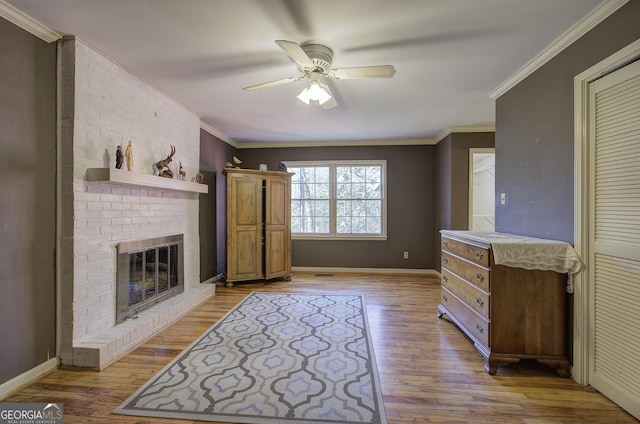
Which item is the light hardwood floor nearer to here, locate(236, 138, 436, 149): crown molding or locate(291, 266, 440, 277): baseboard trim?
locate(291, 266, 440, 277): baseboard trim

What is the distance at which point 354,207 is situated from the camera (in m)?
5.64

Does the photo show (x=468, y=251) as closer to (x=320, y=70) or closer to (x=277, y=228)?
(x=320, y=70)

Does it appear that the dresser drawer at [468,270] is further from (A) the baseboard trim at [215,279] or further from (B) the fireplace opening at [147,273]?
(A) the baseboard trim at [215,279]

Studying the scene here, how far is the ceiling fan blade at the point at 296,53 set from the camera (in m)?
1.83

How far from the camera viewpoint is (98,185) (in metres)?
2.45

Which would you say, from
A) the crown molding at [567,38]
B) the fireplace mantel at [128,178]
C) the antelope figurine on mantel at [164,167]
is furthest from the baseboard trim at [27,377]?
the crown molding at [567,38]

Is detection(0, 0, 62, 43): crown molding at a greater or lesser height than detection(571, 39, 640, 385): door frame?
greater

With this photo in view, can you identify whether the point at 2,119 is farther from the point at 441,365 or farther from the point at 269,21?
the point at 441,365

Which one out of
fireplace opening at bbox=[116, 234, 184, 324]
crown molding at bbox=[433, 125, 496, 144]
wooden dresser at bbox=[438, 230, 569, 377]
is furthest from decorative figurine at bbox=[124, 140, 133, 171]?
crown molding at bbox=[433, 125, 496, 144]

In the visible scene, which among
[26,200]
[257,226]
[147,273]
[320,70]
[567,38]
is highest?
[567,38]

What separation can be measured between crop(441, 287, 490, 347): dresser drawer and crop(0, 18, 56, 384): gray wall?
3.28 meters

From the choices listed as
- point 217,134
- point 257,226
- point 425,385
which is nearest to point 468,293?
point 425,385

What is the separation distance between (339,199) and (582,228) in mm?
3931

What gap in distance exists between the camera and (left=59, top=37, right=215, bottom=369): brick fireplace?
2219 millimetres
